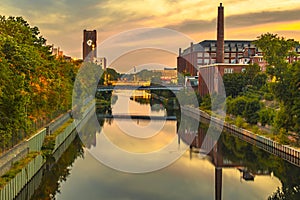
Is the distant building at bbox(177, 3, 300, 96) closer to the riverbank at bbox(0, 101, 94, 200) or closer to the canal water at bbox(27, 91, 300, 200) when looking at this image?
the canal water at bbox(27, 91, 300, 200)

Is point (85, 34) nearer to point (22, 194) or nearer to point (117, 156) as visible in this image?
point (117, 156)

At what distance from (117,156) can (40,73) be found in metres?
11.2

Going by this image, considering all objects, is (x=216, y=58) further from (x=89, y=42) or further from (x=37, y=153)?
(x=89, y=42)

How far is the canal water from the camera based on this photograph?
2733 cm

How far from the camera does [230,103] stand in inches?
2249

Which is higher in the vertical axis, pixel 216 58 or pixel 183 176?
pixel 216 58

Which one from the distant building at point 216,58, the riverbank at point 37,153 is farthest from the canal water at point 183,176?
the distant building at point 216,58

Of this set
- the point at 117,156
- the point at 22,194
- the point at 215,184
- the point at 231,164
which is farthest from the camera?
the point at 117,156

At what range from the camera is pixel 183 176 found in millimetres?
31844

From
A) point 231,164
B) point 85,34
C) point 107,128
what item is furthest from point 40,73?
point 85,34

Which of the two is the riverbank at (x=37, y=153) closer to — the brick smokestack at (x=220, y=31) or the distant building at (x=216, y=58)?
the brick smokestack at (x=220, y=31)

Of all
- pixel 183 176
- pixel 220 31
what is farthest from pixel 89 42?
pixel 183 176

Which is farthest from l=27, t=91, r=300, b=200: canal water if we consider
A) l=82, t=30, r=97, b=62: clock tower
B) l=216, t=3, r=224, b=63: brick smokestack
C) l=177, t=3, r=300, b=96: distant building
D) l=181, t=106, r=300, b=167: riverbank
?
l=82, t=30, r=97, b=62: clock tower

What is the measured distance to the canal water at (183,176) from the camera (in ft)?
89.7
